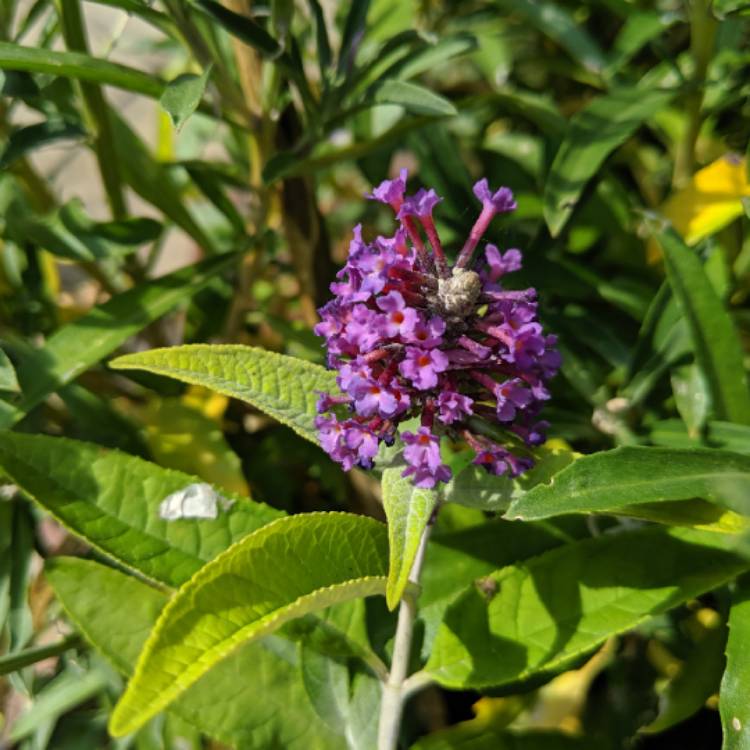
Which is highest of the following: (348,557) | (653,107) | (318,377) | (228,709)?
(653,107)

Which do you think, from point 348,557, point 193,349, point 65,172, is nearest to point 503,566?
point 348,557

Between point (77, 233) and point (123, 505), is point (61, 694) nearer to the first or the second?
point (123, 505)

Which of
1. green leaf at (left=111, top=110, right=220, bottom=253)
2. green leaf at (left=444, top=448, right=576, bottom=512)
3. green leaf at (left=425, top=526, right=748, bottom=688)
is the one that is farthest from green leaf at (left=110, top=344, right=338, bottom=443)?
green leaf at (left=111, top=110, right=220, bottom=253)

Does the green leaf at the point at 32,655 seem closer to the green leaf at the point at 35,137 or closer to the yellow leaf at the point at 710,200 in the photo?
the green leaf at the point at 35,137

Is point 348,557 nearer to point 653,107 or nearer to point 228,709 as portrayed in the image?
point 228,709

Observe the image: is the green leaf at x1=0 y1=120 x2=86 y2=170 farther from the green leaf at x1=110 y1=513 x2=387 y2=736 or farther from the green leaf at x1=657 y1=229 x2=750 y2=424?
the green leaf at x1=657 y1=229 x2=750 y2=424

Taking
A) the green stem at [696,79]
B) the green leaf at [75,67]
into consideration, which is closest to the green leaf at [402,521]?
the green leaf at [75,67]
